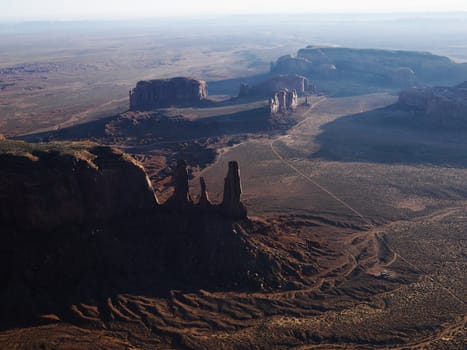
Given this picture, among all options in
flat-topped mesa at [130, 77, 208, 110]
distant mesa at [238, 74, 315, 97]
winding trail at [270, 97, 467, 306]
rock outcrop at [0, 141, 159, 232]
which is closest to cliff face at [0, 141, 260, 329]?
rock outcrop at [0, 141, 159, 232]

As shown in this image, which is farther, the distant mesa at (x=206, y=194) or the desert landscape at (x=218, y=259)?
the distant mesa at (x=206, y=194)

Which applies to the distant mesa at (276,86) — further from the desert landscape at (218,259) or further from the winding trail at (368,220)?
the desert landscape at (218,259)

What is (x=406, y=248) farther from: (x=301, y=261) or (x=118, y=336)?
(x=118, y=336)

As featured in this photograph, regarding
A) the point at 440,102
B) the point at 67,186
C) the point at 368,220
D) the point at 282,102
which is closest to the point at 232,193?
the point at 67,186

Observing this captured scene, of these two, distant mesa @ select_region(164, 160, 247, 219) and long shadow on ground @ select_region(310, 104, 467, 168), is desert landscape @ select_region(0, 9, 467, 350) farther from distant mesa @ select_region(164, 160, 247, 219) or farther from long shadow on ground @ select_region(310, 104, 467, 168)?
long shadow on ground @ select_region(310, 104, 467, 168)

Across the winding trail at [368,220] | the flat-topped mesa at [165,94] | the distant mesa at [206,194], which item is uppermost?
the flat-topped mesa at [165,94]

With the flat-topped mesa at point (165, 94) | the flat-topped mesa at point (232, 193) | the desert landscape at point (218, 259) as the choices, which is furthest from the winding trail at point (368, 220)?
the flat-topped mesa at point (165, 94)

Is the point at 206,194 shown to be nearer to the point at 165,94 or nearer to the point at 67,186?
the point at 67,186
